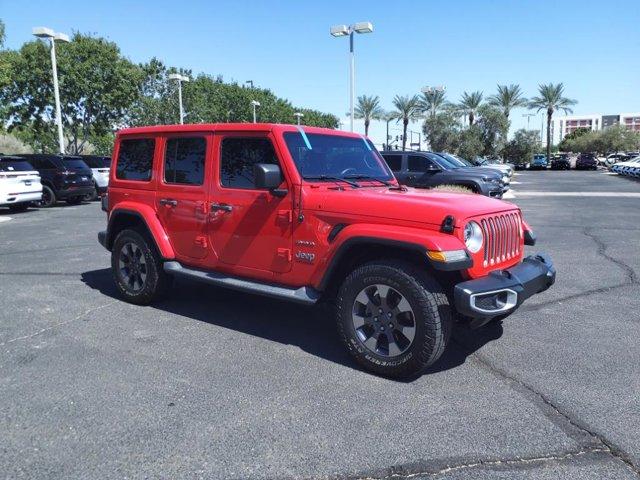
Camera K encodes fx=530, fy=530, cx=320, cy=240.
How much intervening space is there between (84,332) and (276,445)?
2752mm

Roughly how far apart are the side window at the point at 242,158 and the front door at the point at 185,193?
0.21 metres

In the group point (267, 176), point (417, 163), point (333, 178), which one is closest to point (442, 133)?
point (417, 163)

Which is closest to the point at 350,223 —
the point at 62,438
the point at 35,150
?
the point at 62,438

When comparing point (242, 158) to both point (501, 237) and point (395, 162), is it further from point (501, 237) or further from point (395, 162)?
point (395, 162)

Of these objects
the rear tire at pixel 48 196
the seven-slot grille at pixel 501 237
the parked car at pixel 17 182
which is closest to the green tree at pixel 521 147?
the rear tire at pixel 48 196

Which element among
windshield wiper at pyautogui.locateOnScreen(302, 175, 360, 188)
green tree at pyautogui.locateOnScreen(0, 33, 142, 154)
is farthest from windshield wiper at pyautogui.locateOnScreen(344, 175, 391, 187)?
green tree at pyautogui.locateOnScreen(0, 33, 142, 154)

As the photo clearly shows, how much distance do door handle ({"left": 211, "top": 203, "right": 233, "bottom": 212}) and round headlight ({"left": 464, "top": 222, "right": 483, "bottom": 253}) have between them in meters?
2.09

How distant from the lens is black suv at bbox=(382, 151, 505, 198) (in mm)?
15375

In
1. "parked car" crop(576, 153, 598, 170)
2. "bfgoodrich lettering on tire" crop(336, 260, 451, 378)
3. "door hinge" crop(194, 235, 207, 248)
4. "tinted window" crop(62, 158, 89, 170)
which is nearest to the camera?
"bfgoodrich lettering on tire" crop(336, 260, 451, 378)

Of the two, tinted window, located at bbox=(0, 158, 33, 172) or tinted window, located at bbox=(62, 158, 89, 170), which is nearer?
tinted window, located at bbox=(0, 158, 33, 172)

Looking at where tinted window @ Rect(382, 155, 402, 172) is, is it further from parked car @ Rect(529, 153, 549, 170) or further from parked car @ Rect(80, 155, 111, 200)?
parked car @ Rect(529, 153, 549, 170)

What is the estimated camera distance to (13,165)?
1480 cm

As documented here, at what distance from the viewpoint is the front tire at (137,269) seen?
556 centimetres

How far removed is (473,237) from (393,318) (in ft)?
2.70
